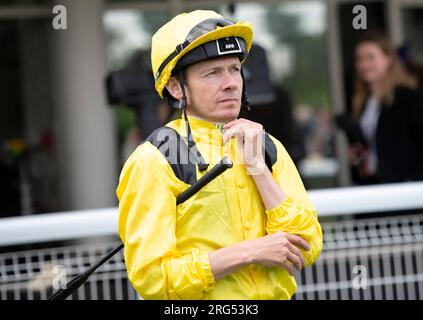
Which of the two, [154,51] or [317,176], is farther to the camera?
[317,176]

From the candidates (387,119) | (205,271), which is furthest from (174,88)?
(387,119)

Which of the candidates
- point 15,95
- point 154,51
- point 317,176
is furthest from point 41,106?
point 154,51

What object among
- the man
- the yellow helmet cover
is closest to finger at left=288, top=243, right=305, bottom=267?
the man

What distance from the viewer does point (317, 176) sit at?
8.29 metres

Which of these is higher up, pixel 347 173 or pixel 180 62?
pixel 180 62

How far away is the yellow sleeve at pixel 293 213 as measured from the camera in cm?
240

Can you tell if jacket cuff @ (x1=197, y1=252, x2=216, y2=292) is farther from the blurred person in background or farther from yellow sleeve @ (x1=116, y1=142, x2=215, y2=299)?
the blurred person in background

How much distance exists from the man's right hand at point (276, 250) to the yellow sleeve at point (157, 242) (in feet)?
0.42

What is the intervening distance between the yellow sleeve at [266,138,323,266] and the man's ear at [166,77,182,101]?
0.31 metres

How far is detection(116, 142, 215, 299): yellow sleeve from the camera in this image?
233cm

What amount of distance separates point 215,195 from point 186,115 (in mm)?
248

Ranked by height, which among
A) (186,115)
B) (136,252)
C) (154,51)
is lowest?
(136,252)
